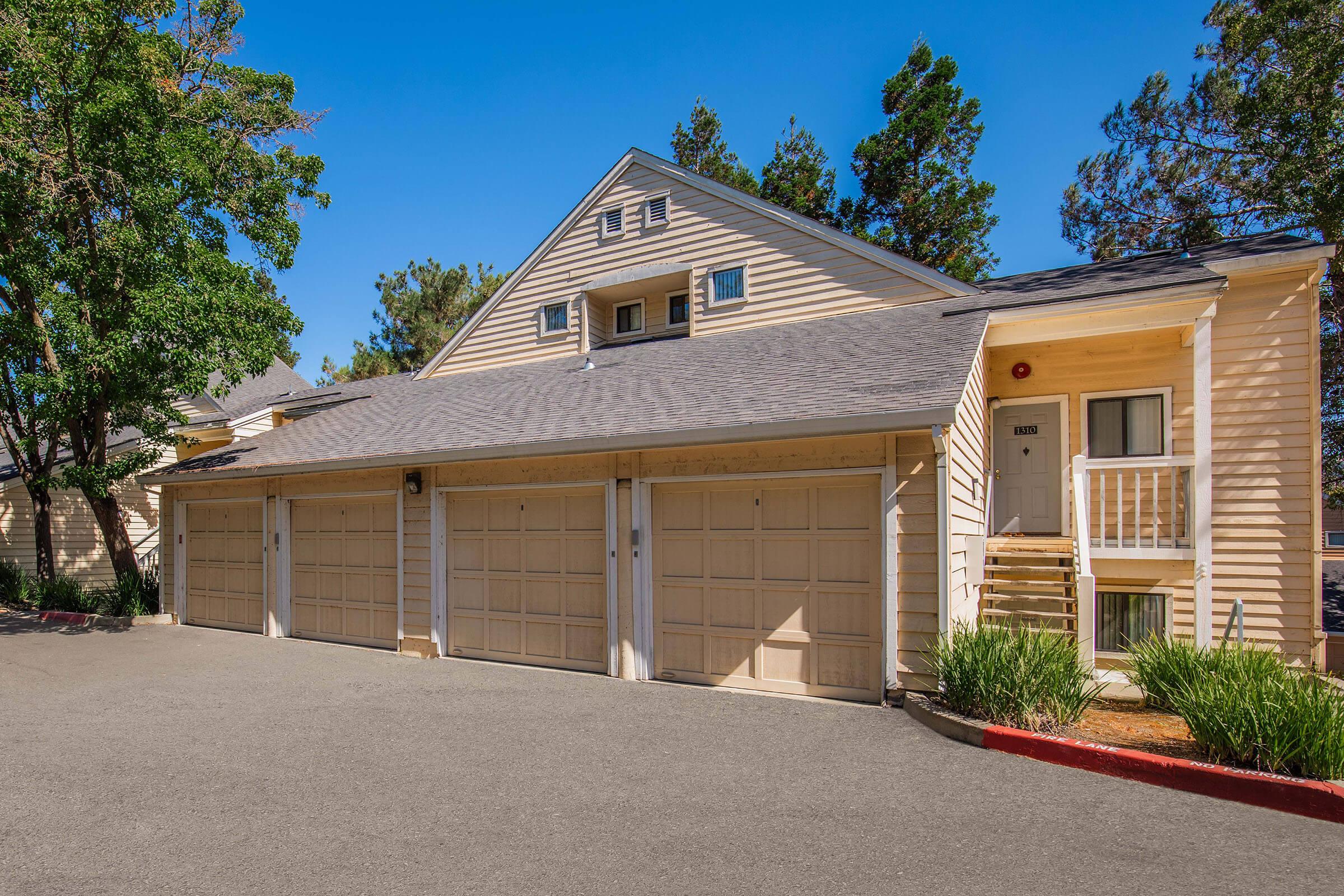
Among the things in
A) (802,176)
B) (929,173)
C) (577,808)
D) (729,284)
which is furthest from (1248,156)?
(577,808)

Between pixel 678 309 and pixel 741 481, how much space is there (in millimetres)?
5975

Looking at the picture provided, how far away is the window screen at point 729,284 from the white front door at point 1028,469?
430 cm

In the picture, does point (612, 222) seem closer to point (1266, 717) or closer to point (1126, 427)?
point (1126, 427)

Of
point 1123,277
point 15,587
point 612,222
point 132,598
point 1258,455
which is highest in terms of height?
point 612,222

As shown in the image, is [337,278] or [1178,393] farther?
[337,278]

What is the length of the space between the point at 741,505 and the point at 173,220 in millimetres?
9096

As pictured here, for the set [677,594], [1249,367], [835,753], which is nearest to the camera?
[835,753]

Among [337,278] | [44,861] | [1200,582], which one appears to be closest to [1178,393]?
[1200,582]

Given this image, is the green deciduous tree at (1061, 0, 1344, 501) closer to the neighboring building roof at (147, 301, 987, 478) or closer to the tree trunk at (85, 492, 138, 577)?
the neighboring building roof at (147, 301, 987, 478)

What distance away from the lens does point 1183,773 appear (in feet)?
14.9

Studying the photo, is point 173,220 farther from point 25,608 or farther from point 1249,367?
point 1249,367

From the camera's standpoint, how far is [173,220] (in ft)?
33.4

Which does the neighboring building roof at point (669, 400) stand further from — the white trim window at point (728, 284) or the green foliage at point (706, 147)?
the green foliage at point (706, 147)

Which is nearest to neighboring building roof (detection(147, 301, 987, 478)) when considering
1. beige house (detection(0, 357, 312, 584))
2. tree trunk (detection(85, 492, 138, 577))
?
tree trunk (detection(85, 492, 138, 577))
